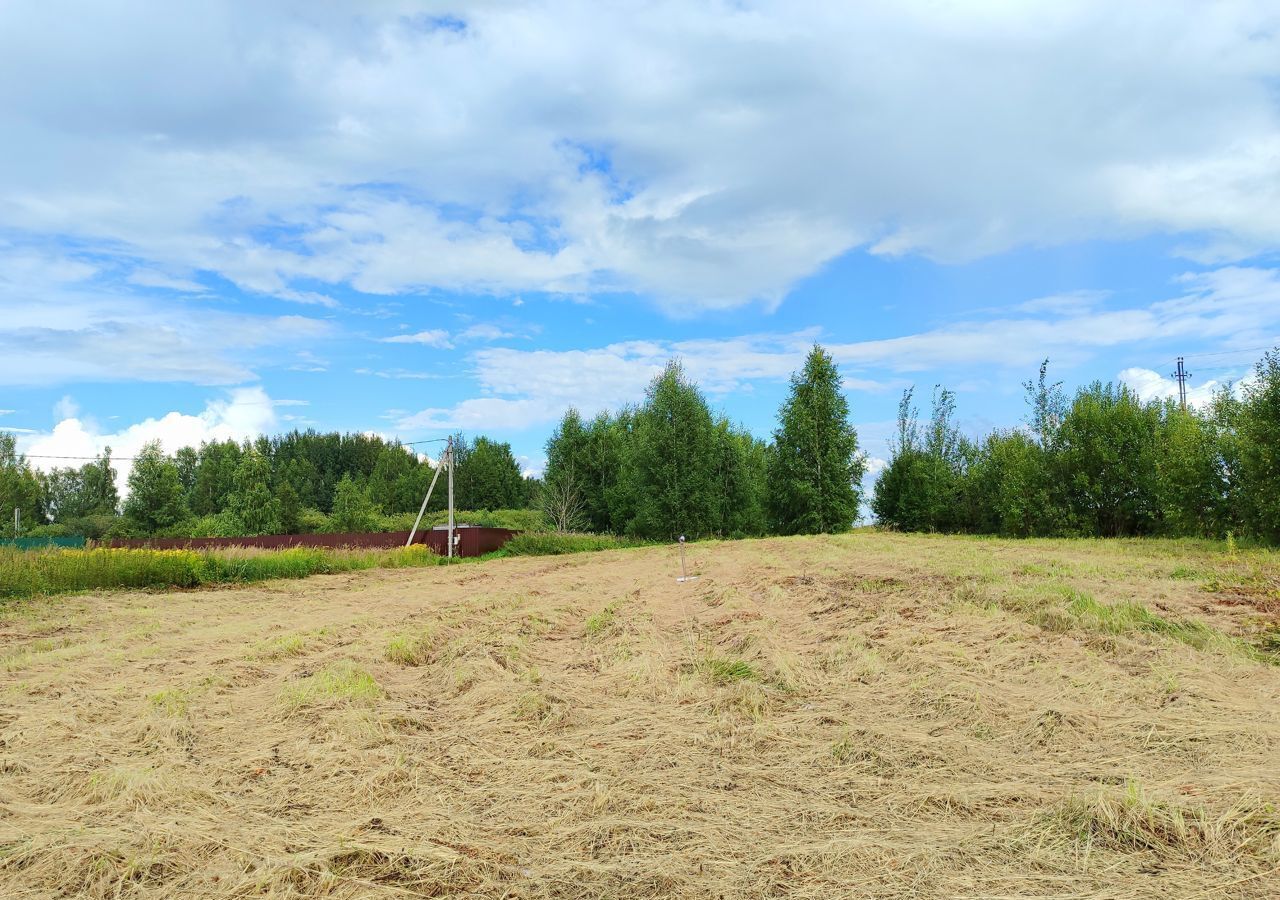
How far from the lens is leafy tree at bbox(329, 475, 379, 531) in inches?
1872

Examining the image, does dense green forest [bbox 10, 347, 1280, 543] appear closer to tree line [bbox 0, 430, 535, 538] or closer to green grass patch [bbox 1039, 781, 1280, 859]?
tree line [bbox 0, 430, 535, 538]

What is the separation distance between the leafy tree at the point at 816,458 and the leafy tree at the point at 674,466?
402cm

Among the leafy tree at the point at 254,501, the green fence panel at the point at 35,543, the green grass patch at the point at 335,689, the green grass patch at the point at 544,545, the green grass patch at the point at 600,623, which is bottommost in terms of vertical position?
the green grass patch at the point at 544,545

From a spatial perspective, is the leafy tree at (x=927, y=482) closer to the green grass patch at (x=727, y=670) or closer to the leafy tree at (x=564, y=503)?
the leafy tree at (x=564, y=503)

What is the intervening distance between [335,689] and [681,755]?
3400 mm

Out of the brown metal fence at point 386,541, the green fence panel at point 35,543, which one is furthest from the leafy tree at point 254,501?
the brown metal fence at point 386,541

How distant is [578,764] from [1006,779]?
2652 mm

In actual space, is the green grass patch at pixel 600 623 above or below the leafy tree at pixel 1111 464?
below

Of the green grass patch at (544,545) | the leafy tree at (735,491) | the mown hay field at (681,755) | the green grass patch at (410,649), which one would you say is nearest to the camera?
the mown hay field at (681,755)

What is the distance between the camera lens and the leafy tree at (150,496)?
4688cm

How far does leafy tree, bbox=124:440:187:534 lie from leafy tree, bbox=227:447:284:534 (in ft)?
12.4

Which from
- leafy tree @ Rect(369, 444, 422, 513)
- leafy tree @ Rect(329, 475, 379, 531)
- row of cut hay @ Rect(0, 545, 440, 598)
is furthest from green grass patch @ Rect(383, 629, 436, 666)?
leafy tree @ Rect(369, 444, 422, 513)

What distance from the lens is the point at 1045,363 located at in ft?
126

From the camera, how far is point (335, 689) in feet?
21.8
